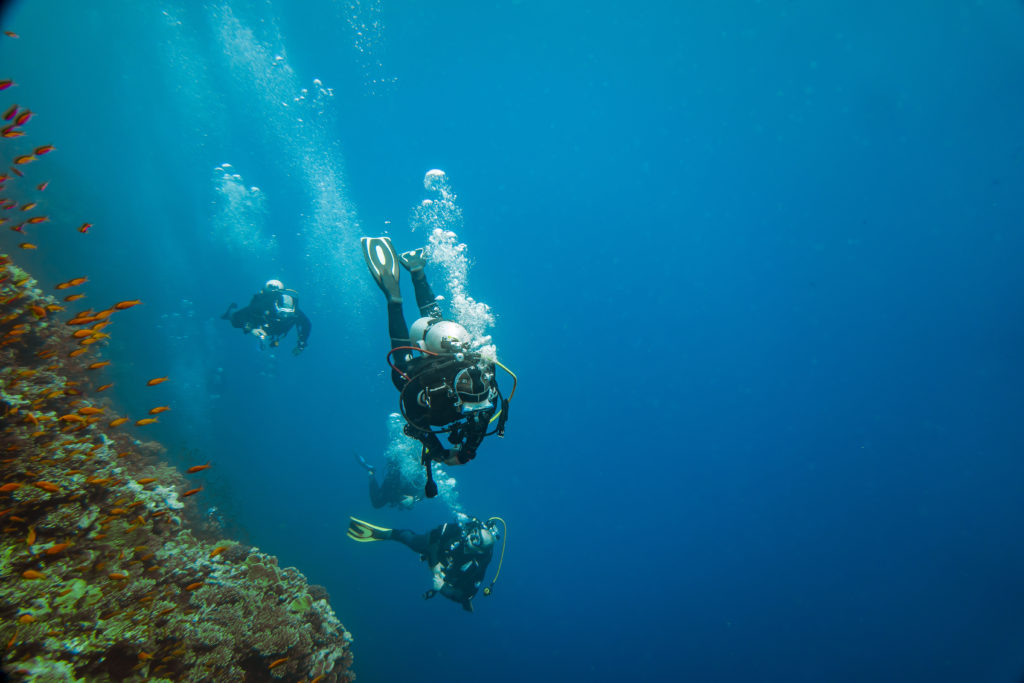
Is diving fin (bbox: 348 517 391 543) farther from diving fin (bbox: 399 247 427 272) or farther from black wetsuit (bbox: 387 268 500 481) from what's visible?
diving fin (bbox: 399 247 427 272)

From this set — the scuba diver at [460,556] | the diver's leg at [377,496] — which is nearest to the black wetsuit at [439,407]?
the scuba diver at [460,556]

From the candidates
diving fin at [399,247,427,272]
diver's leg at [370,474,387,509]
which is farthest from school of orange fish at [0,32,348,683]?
diver's leg at [370,474,387,509]

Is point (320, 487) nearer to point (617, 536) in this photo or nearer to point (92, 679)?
point (617, 536)

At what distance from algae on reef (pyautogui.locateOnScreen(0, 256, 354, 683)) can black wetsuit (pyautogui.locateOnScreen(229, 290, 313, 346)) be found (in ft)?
16.0

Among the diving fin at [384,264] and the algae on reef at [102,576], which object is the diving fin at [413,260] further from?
the algae on reef at [102,576]

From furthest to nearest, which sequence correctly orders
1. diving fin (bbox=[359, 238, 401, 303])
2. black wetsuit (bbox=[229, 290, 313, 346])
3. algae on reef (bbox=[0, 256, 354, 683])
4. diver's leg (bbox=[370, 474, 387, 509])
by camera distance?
diver's leg (bbox=[370, 474, 387, 509]), black wetsuit (bbox=[229, 290, 313, 346]), diving fin (bbox=[359, 238, 401, 303]), algae on reef (bbox=[0, 256, 354, 683])

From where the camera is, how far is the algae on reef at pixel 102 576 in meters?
3.51

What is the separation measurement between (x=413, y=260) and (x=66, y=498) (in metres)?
4.97

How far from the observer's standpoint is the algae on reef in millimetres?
3508

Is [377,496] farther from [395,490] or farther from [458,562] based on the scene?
[458,562]

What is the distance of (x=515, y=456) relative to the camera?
3819 centimetres

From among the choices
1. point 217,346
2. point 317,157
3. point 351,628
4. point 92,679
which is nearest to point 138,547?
point 92,679

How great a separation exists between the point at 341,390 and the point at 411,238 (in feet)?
71.5

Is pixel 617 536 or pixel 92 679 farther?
pixel 617 536
